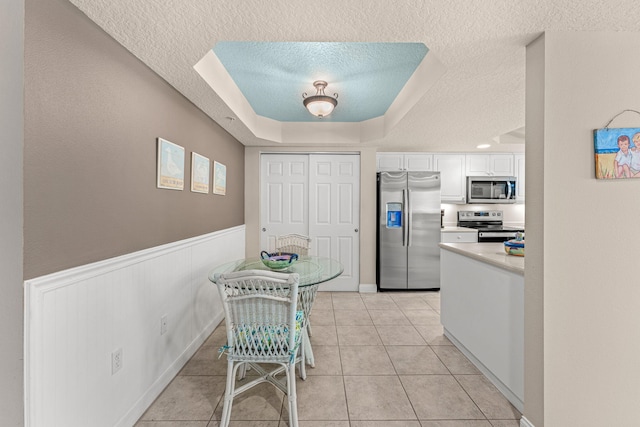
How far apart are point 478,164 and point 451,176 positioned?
0.49 m

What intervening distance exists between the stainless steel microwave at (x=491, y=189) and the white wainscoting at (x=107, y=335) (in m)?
4.27

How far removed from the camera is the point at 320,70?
2.47 metres

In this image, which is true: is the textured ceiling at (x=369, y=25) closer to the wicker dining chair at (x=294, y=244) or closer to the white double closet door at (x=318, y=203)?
the wicker dining chair at (x=294, y=244)

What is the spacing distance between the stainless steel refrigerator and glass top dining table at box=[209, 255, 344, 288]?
1860 mm

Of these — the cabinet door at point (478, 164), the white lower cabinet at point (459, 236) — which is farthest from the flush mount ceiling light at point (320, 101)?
the cabinet door at point (478, 164)

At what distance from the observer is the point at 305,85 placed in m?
2.79

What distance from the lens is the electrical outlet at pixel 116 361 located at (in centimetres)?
153

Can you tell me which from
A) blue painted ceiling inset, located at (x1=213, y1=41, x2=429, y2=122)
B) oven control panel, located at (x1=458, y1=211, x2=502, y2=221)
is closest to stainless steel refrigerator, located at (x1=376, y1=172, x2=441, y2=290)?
oven control panel, located at (x1=458, y1=211, x2=502, y2=221)

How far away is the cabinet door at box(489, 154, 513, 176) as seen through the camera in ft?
15.2

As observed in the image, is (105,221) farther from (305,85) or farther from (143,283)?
(305,85)

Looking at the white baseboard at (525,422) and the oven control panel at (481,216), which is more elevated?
the oven control panel at (481,216)
